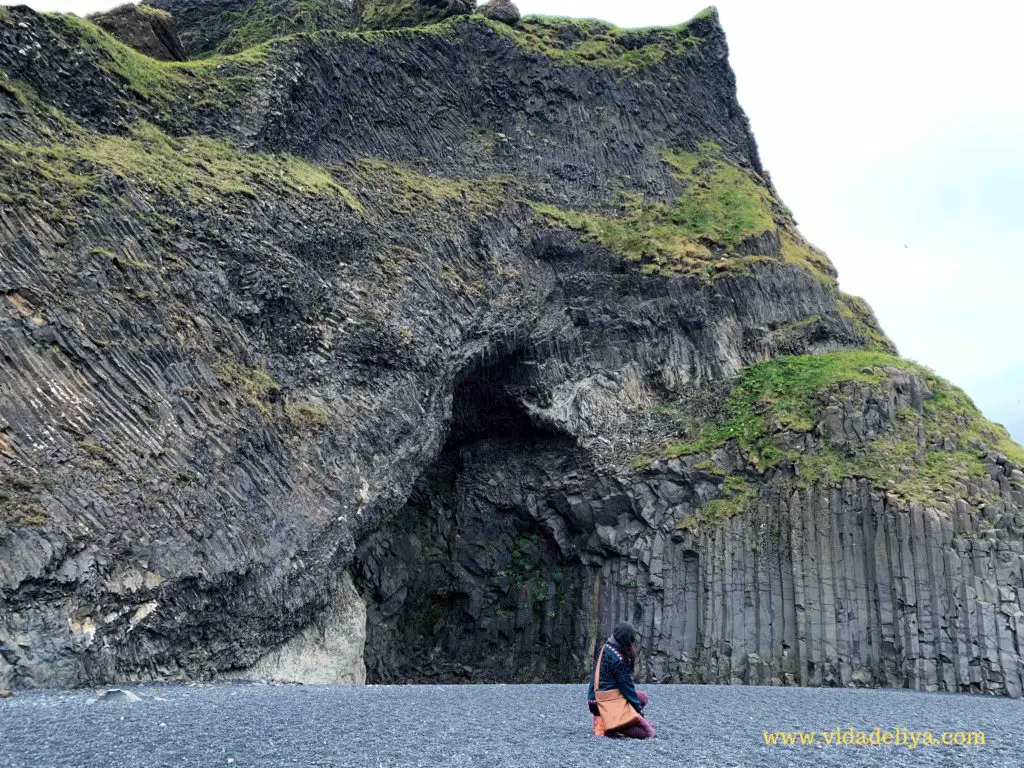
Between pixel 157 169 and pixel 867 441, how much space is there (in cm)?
1905

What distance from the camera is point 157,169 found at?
20.5 metres

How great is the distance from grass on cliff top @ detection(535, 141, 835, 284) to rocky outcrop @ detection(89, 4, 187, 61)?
43.0 feet

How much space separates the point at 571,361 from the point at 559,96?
1169cm

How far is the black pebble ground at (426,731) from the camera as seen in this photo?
8219 millimetres

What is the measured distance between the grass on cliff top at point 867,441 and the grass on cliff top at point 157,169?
12871 millimetres

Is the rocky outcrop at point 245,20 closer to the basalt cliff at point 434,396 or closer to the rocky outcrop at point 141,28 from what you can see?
the basalt cliff at point 434,396

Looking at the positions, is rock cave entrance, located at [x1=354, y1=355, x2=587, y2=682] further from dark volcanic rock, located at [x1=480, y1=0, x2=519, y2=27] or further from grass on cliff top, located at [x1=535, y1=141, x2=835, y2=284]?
dark volcanic rock, located at [x1=480, y1=0, x2=519, y2=27]

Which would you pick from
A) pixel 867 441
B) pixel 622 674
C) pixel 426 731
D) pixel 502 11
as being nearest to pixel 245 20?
pixel 502 11

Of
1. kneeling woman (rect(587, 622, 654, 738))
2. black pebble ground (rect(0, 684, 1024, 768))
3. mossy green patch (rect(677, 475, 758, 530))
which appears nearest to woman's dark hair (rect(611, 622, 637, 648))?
kneeling woman (rect(587, 622, 654, 738))

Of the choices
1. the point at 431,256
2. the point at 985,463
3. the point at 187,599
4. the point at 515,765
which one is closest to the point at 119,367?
the point at 187,599

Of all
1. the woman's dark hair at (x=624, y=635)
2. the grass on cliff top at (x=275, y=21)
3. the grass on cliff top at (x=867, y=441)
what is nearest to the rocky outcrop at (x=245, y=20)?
the grass on cliff top at (x=275, y=21)

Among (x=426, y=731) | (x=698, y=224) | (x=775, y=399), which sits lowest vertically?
(x=426, y=731)

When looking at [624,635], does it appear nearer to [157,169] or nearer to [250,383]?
[250,383]

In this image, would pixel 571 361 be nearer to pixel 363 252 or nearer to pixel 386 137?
pixel 363 252
